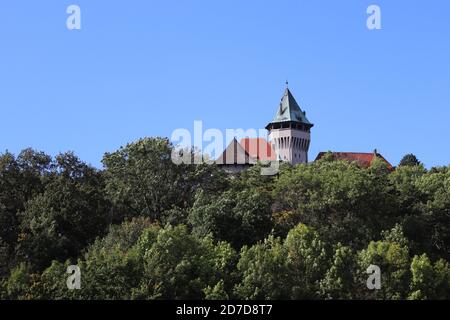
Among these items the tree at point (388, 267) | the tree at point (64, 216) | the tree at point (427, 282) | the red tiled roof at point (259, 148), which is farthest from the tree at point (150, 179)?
the red tiled roof at point (259, 148)

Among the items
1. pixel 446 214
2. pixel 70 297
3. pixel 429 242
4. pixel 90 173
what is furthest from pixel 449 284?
pixel 90 173

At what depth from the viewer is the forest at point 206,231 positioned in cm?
4028

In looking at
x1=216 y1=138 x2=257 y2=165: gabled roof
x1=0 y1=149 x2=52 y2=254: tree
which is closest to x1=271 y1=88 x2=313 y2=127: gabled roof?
x1=216 y1=138 x2=257 y2=165: gabled roof

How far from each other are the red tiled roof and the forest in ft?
126

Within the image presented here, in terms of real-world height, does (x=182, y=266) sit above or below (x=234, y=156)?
below

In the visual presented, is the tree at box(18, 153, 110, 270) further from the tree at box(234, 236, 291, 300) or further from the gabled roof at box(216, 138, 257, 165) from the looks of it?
the gabled roof at box(216, 138, 257, 165)

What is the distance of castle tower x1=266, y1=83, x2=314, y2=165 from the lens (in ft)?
365

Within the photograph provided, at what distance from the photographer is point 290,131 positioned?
111 m

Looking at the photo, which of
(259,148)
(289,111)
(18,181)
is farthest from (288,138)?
(18,181)

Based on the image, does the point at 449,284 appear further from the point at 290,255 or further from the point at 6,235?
the point at 6,235

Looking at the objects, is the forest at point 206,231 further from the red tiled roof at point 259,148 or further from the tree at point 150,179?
the red tiled roof at point 259,148

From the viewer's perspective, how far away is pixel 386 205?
52219mm

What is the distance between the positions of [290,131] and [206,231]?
64.5 metres

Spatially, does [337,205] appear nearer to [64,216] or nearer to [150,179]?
[150,179]
